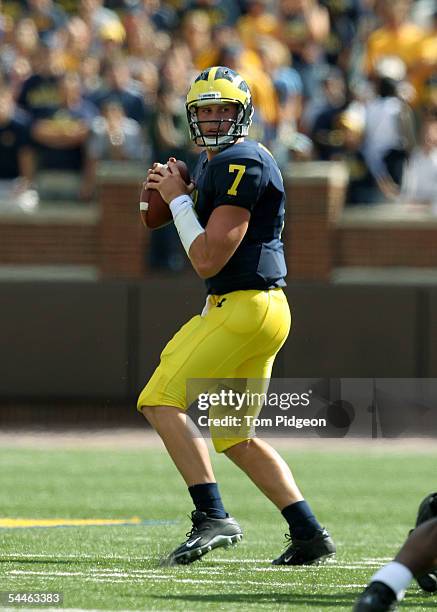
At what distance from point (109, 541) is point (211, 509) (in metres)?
1.02

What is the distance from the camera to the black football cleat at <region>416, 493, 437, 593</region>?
18.6ft

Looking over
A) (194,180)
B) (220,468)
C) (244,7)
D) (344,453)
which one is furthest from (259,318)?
(244,7)

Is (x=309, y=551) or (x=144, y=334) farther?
(x=144, y=334)

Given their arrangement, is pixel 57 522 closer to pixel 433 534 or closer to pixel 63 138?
pixel 433 534

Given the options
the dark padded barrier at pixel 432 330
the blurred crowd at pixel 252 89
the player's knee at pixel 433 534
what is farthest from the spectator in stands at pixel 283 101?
the player's knee at pixel 433 534

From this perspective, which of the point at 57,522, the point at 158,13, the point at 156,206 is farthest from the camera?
the point at 158,13

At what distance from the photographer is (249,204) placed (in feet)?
21.1

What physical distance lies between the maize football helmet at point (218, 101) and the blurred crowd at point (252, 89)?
7.65m

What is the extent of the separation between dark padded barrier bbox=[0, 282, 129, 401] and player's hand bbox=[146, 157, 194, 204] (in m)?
8.13

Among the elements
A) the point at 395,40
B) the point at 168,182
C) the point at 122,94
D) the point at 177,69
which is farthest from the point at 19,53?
the point at 168,182

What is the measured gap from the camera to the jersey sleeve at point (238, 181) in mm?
6406

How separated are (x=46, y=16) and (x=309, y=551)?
39.1 feet

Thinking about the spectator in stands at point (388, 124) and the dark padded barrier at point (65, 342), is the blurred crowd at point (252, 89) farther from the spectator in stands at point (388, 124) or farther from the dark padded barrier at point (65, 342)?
the dark padded barrier at point (65, 342)

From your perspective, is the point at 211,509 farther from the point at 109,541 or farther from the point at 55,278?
the point at 55,278
